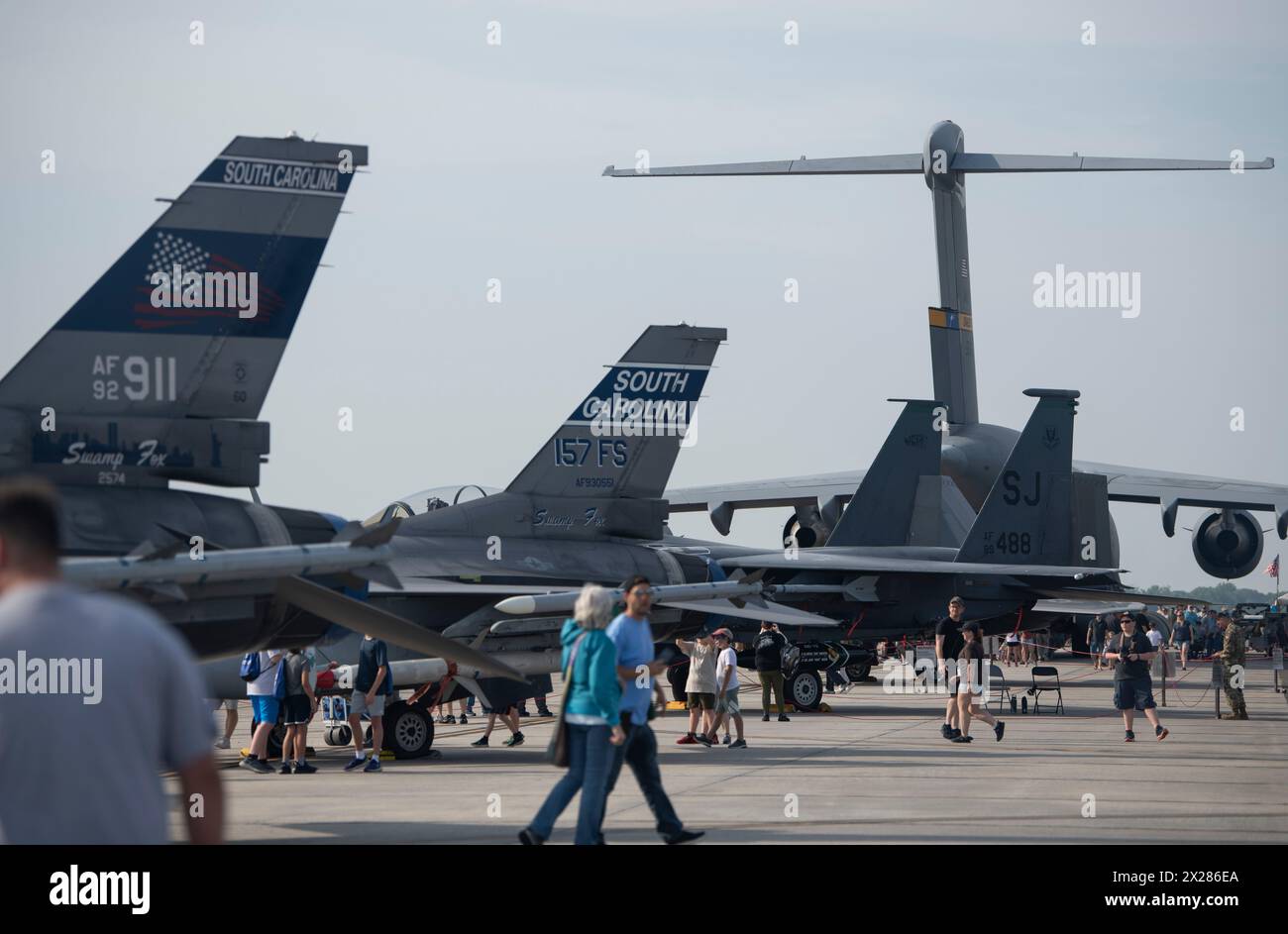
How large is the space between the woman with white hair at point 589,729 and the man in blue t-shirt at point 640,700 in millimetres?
368

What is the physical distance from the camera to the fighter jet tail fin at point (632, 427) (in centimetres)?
1880

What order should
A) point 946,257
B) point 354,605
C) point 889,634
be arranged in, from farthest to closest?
1. point 946,257
2. point 889,634
3. point 354,605

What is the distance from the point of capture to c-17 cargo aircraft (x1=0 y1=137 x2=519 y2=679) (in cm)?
1005

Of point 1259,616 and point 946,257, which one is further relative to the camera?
point 1259,616

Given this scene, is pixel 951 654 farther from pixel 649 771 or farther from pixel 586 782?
pixel 586 782

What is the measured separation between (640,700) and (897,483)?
1870cm

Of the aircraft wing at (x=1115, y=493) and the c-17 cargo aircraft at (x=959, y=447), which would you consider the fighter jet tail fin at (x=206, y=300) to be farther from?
the aircraft wing at (x=1115, y=493)

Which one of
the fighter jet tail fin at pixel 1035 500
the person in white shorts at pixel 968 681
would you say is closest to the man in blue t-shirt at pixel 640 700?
the person in white shorts at pixel 968 681

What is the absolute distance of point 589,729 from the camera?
336 inches

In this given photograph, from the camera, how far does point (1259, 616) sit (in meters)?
70.8

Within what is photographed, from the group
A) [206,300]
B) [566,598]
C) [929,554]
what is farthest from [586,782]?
[929,554]
